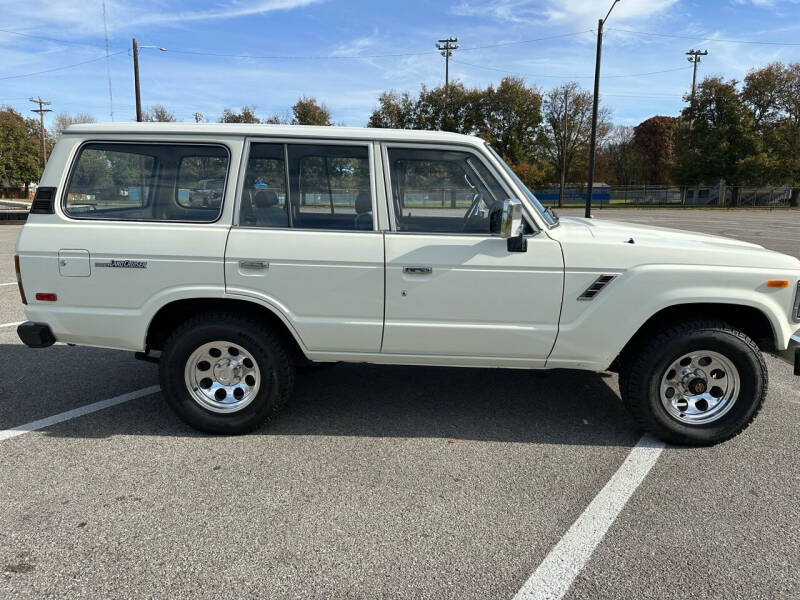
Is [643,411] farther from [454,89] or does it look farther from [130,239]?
[454,89]

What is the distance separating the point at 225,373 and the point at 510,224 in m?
2.10

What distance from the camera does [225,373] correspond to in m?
3.75

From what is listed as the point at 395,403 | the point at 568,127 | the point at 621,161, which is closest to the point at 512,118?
the point at 568,127

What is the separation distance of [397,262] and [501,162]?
0.97 metres

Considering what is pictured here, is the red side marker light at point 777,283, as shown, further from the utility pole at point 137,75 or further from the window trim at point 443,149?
the utility pole at point 137,75

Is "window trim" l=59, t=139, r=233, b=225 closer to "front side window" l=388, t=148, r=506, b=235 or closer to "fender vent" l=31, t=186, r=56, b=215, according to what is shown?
"fender vent" l=31, t=186, r=56, b=215

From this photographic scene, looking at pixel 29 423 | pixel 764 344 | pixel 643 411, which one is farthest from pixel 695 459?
pixel 29 423

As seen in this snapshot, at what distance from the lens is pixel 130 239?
11.6ft

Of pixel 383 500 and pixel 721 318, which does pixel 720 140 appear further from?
pixel 383 500

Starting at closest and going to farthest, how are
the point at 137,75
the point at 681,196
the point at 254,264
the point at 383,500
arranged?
1. the point at 383,500
2. the point at 254,264
3. the point at 137,75
4. the point at 681,196

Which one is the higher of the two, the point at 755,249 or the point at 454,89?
the point at 454,89

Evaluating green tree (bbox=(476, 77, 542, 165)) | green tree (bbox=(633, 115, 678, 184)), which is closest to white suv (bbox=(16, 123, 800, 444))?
green tree (bbox=(476, 77, 542, 165))

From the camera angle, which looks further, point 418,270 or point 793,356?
point 793,356

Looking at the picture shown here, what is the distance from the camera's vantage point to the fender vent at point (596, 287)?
11.3ft
